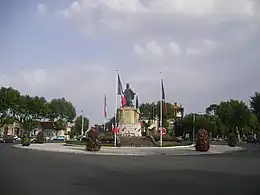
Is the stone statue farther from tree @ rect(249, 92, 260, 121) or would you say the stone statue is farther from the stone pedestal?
tree @ rect(249, 92, 260, 121)

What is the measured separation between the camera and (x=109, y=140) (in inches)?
2018

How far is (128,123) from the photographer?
5734 cm

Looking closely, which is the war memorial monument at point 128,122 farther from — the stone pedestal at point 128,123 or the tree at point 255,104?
the tree at point 255,104

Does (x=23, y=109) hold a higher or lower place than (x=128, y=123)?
higher

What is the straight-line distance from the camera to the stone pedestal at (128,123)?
56.8 metres

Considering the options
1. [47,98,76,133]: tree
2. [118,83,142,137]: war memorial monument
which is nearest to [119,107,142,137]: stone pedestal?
[118,83,142,137]: war memorial monument

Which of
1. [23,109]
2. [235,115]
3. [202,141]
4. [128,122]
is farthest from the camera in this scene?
[235,115]

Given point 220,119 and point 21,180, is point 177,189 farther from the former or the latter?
point 220,119

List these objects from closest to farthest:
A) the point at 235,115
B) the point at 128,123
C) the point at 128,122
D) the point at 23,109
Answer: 1. the point at 128,123
2. the point at 128,122
3. the point at 23,109
4. the point at 235,115

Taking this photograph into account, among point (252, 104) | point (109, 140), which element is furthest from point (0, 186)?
point (252, 104)

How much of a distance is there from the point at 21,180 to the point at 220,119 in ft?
310

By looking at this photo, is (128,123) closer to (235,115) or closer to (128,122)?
(128,122)

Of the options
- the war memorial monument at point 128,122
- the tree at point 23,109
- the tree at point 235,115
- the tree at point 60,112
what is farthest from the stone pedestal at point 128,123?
the tree at point 60,112

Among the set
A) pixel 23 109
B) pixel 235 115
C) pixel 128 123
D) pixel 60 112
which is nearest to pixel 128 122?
pixel 128 123
